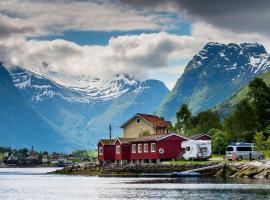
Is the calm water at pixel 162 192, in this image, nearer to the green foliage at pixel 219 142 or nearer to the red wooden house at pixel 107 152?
the green foliage at pixel 219 142

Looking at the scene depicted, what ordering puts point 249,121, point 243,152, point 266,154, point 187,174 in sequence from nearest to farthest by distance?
point 187,174 < point 243,152 < point 266,154 < point 249,121

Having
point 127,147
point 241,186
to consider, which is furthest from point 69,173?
point 241,186

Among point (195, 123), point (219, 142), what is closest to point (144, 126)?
point (195, 123)

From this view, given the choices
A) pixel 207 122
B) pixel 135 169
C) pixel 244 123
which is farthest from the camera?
pixel 207 122

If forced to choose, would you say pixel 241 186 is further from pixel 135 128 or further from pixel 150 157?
pixel 135 128

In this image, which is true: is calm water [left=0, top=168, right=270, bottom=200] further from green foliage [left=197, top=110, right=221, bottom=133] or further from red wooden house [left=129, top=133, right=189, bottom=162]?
green foliage [left=197, top=110, right=221, bottom=133]

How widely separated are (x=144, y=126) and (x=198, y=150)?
3780 cm

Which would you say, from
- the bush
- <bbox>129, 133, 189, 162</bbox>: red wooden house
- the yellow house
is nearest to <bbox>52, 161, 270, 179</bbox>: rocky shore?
<bbox>129, 133, 189, 162</bbox>: red wooden house

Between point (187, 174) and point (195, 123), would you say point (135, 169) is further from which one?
point (195, 123)

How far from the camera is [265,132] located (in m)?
132

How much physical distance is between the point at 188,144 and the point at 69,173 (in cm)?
2931

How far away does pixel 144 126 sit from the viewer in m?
157

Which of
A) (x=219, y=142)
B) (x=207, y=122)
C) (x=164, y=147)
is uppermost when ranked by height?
(x=207, y=122)

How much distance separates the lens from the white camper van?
394ft
